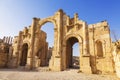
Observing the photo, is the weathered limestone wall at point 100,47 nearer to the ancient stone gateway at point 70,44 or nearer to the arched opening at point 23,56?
the ancient stone gateway at point 70,44

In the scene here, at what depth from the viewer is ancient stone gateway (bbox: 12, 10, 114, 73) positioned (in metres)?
12.8

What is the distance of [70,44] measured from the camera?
1767cm

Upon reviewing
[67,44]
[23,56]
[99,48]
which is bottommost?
[23,56]

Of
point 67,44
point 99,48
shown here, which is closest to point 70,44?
point 67,44

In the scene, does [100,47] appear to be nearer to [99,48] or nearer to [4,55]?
[99,48]

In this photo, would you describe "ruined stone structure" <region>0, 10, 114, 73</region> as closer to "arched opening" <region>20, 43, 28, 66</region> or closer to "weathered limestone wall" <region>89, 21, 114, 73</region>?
"weathered limestone wall" <region>89, 21, 114, 73</region>

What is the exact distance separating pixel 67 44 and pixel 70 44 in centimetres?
161

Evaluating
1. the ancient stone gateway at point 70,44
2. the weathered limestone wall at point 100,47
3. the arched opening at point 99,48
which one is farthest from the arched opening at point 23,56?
the arched opening at point 99,48

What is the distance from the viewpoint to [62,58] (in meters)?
14.6

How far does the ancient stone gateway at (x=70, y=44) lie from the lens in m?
12.8

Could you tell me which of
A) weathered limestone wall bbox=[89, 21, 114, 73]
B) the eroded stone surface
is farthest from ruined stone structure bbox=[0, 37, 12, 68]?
weathered limestone wall bbox=[89, 21, 114, 73]

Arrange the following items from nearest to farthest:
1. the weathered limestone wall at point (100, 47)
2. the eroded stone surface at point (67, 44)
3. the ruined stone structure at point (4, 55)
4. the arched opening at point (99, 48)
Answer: the weathered limestone wall at point (100, 47) → the eroded stone surface at point (67, 44) → the arched opening at point (99, 48) → the ruined stone structure at point (4, 55)

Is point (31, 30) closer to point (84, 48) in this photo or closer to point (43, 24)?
point (43, 24)

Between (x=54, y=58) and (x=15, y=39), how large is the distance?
9.18 meters
